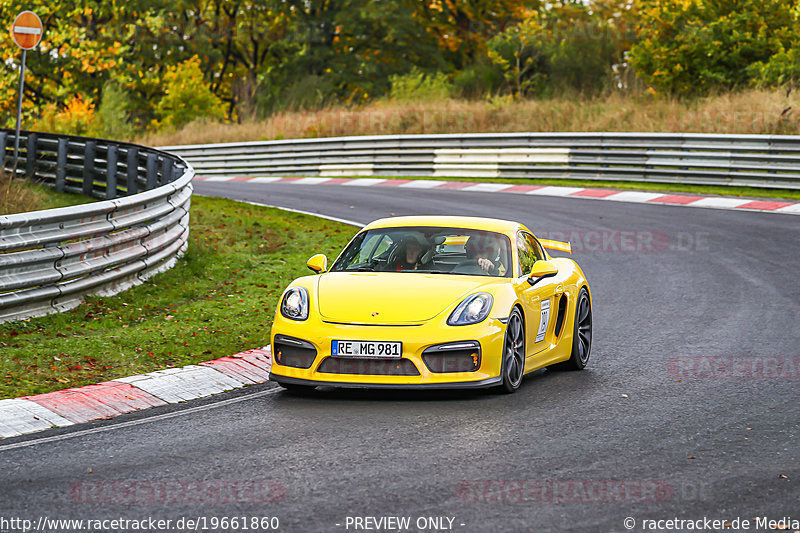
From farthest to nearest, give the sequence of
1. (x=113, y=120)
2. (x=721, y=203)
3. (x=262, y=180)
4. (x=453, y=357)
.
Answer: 1. (x=113, y=120)
2. (x=262, y=180)
3. (x=721, y=203)
4. (x=453, y=357)

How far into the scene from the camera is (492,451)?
6.27 metres

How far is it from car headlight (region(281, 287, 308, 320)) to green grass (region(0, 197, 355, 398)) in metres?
1.24

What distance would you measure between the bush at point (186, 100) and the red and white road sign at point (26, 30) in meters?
29.7

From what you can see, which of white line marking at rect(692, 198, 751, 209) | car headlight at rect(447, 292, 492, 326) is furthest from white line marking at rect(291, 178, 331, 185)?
car headlight at rect(447, 292, 492, 326)

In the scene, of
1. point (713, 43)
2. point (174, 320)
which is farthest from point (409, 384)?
point (713, 43)

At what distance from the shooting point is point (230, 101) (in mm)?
63094

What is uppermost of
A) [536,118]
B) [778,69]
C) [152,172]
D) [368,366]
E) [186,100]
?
[778,69]

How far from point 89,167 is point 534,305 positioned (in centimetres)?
1235

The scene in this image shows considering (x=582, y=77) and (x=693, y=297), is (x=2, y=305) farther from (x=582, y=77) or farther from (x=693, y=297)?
(x=582, y=77)

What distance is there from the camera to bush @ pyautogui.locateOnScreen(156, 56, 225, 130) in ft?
157

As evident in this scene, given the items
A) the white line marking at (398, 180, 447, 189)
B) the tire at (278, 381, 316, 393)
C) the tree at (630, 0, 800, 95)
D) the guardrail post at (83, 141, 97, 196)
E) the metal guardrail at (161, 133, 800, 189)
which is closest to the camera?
the tire at (278, 381, 316, 393)

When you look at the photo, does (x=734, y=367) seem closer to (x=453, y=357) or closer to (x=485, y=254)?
(x=485, y=254)

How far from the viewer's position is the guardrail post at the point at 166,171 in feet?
53.9

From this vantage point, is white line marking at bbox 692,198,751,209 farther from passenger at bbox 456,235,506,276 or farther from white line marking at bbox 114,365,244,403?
white line marking at bbox 114,365,244,403
